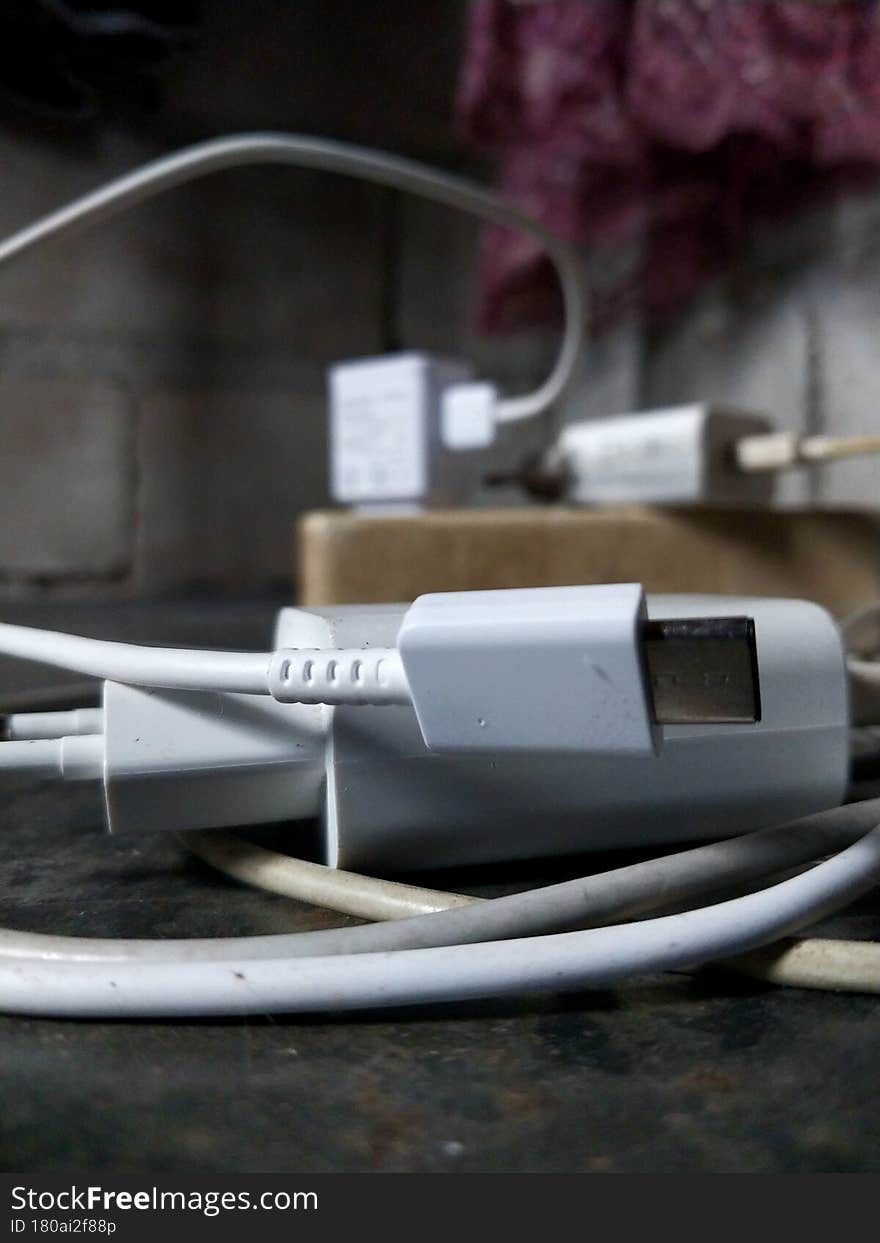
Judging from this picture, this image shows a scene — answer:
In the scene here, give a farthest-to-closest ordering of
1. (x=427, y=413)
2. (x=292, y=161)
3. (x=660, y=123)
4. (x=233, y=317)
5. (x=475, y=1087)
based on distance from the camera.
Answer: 1. (x=233, y=317)
2. (x=660, y=123)
3. (x=427, y=413)
4. (x=292, y=161)
5. (x=475, y=1087)

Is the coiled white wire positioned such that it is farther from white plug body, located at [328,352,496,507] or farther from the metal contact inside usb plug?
white plug body, located at [328,352,496,507]

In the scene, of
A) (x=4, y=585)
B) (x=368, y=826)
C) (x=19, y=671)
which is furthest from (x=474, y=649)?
(x=4, y=585)

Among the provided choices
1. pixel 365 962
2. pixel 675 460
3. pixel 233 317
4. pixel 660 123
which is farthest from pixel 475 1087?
pixel 233 317

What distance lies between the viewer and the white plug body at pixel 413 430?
0.79 metres

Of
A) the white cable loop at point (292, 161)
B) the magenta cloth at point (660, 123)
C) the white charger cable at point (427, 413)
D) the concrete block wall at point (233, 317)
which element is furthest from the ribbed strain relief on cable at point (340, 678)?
the concrete block wall at point (233, 317)

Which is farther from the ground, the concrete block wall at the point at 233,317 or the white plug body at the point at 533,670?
the concrete block wall at the point at 233,317

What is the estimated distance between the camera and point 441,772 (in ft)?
0.96

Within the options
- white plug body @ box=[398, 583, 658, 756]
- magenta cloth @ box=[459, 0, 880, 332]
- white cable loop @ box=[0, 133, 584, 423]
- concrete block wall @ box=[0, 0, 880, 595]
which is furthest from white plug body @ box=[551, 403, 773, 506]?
white plug body @ box=[398, 583, 658, 756]

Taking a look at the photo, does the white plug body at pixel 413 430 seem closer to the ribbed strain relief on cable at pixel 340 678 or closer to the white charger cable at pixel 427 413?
the white charger cable at pixel 427 413

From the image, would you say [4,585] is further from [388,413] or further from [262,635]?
[388,413]

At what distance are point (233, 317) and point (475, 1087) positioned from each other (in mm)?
1278

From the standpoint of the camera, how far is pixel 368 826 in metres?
0.29

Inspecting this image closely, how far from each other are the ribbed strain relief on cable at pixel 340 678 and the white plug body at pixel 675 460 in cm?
53

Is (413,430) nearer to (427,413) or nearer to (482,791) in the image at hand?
(427,413)
